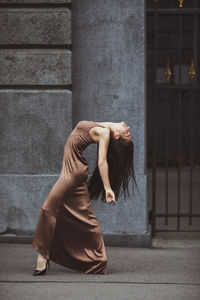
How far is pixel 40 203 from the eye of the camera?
782 cm

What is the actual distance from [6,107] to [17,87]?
261 millimetres

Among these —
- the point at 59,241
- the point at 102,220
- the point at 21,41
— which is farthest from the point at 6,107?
the point at 59,241

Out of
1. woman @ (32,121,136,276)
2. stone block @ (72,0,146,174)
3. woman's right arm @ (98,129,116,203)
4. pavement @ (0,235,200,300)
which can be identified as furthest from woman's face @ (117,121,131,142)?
stone block @ (72,0,146,174)

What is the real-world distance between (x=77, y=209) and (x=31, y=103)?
1.98 meters

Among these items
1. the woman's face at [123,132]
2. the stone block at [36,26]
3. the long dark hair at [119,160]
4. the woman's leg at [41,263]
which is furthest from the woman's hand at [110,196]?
the stone block at [36,26]

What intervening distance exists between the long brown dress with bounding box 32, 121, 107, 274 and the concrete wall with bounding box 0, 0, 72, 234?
1.57 metres

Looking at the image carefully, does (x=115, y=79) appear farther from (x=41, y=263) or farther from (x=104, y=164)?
(x=41, y=263)

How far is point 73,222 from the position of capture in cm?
624

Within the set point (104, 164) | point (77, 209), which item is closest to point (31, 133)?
point (77, 209)

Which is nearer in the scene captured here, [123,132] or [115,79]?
[123,132]

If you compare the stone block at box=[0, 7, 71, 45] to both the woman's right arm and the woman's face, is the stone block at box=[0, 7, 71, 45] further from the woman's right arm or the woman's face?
the woman's right arm

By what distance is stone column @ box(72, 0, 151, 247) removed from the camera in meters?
7.77

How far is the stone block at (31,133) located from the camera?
779 centimetres

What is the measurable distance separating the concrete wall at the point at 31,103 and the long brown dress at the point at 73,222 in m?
1.57
